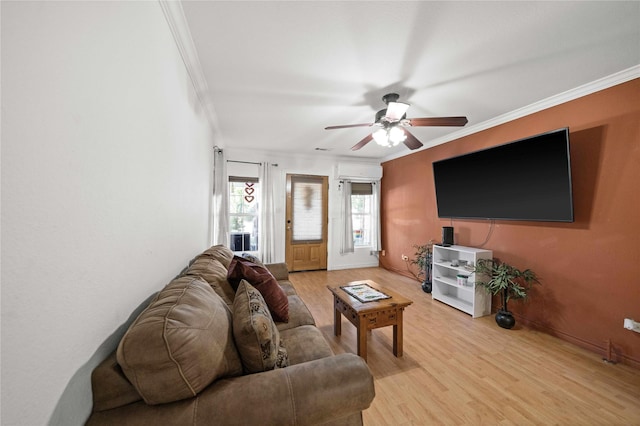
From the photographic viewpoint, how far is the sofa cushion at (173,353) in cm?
72

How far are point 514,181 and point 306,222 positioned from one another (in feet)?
11.2

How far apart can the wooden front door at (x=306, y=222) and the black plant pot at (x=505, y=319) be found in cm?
310

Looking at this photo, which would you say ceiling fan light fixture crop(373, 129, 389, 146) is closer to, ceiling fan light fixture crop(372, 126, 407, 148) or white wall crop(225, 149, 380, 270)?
ceiling fan light fixture crop(372, 126, 407, 148)

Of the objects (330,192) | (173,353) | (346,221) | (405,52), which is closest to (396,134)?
(405,52)

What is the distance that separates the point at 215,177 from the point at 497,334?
4.26m

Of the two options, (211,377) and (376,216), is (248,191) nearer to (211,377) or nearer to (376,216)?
(376,216)

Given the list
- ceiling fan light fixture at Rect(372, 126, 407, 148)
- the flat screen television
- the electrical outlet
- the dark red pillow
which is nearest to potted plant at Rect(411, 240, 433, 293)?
the flat screen television

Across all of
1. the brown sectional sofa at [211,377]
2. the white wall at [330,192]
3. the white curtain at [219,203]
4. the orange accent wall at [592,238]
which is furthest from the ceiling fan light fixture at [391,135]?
the white curtain at [219,203]

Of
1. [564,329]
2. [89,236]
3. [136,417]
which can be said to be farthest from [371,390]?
[564,329]

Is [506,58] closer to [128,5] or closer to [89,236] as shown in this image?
[128,5]

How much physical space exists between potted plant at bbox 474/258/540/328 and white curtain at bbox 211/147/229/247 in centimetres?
374

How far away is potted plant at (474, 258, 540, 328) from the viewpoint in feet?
8.18

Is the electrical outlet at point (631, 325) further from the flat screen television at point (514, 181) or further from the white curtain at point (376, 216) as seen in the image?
the white curtain at point (376, 216)

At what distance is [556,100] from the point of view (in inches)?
93.7
